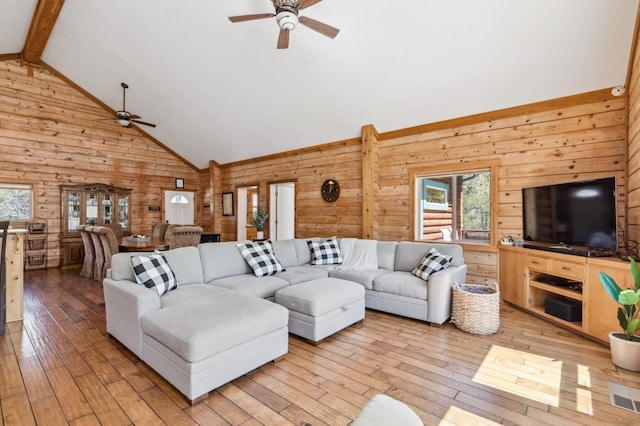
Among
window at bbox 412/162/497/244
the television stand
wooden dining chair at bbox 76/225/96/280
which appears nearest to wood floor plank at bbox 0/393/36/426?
wooden dining chair at bbox 76/225/96/280

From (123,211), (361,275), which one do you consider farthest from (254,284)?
(123,211)

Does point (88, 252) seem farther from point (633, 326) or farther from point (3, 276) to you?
point (633, 326)

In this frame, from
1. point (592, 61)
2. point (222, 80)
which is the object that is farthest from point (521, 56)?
point (222, 80)

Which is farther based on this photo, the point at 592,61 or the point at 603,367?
the point at 592,61

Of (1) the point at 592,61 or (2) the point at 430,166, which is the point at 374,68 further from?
(1) the point at 592,61

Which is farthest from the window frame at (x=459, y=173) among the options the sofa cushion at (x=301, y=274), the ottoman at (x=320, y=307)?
the ottoman at (x=320, y=307)

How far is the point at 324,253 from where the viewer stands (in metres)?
4.56

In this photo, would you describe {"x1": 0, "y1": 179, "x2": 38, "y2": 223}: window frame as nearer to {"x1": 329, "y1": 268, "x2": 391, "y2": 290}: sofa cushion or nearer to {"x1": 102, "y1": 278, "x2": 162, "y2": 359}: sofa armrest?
{"x1": 102, "y1": 278, "x2": 162, "y2": 359}: sofa armrest

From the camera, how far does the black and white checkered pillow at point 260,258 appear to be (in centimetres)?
373

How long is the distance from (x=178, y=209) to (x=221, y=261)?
19.8ft

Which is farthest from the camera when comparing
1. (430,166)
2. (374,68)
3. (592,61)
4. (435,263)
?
(430,166)

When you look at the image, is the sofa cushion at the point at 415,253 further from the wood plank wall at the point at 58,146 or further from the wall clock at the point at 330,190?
the wood plank wall at the point at 58,146

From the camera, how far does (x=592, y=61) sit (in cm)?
326

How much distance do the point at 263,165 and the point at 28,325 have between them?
510cm
